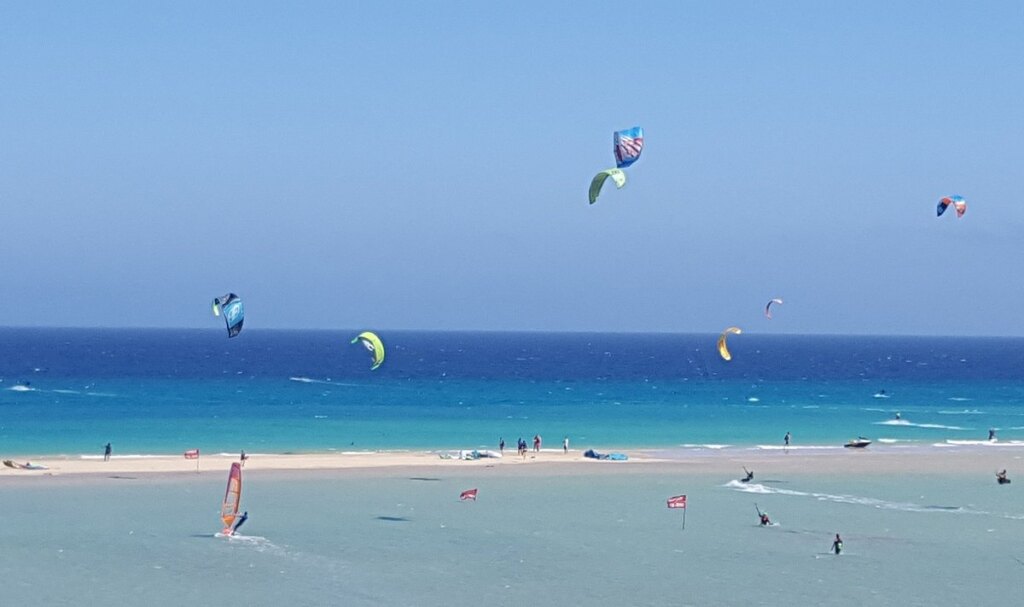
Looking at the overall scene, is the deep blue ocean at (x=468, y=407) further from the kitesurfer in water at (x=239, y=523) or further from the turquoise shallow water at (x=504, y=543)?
the kitesurfer in water at (x=239, y=523)

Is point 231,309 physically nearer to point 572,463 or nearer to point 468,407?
point 572,463

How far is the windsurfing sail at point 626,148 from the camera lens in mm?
27641

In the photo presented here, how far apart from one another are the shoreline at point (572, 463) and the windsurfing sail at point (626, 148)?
16.4 metres

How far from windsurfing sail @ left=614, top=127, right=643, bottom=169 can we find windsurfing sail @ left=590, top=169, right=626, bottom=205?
61 centimetres

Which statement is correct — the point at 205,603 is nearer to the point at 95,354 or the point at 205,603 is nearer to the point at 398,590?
the point at 398,590

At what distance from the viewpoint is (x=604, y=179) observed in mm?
28766

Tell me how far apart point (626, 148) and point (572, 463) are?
1930 cm

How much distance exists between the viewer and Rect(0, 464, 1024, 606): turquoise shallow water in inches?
944

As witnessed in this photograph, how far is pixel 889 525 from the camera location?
31500 mm

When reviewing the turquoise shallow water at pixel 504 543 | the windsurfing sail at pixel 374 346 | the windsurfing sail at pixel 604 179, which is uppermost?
the windsurfing sail at pixel 604 179

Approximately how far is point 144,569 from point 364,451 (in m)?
24.4

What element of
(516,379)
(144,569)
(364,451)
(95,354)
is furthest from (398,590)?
(95,354)

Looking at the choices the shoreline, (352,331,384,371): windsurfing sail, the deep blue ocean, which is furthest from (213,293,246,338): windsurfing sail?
the deep blue ocean

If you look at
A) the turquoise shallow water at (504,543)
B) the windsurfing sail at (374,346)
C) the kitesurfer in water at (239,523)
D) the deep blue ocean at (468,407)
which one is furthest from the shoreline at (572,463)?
the kitesurfer in water at (239,523)
